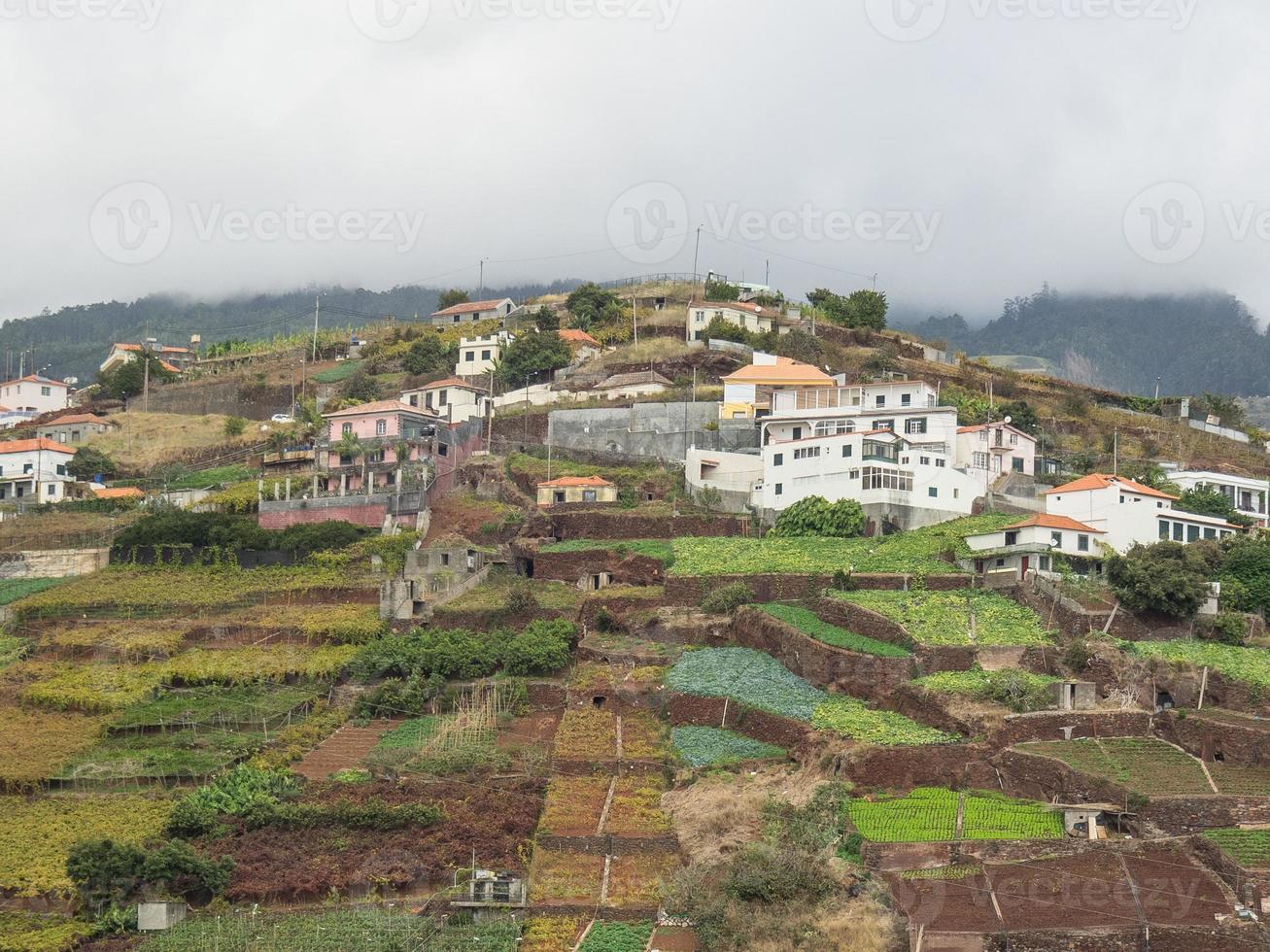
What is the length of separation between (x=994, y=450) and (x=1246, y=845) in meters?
24.8

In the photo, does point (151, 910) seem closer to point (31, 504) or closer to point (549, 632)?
point (549, 632)

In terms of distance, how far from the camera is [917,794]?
125ft

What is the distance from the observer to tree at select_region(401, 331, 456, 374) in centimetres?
7400

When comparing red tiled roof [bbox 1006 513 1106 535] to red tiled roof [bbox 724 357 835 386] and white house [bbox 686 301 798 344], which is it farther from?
white house [bbox 686 301 798 344]

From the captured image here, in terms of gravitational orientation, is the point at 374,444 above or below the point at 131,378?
below

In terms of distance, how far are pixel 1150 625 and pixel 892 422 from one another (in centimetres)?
1546

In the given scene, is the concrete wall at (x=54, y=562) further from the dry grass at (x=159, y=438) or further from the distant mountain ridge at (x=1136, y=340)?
the distant mountain ridge at (x=1136, y=340)

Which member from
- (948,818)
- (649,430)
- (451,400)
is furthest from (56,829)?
(451,400)

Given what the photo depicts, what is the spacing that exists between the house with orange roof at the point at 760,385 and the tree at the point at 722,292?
1511 cm

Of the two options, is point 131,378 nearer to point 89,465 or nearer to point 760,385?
point 89,465

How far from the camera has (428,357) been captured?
244 ft

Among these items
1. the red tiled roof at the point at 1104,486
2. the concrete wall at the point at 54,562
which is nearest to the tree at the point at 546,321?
the concrete wall at the point at 54,562

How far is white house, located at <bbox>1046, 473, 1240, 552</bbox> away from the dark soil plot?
1895 centimetres

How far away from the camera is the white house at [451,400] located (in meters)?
67.2
